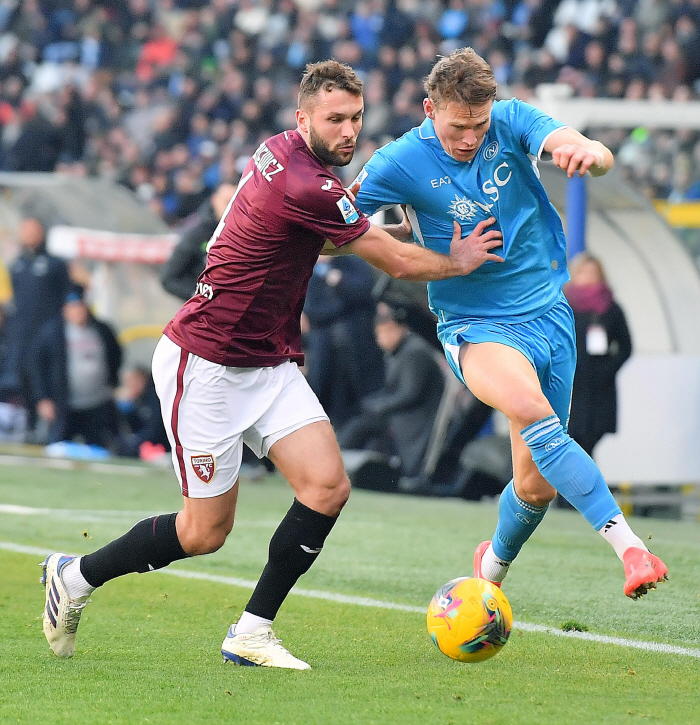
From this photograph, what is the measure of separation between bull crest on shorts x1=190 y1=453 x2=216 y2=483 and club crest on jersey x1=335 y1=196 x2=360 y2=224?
3.15 feet

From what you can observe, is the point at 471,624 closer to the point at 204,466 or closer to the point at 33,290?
the point at 204,466

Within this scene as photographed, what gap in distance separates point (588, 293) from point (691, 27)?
787cm

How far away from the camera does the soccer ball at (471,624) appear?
455 centimetres

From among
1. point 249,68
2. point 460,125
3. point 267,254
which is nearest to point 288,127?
point 249,68

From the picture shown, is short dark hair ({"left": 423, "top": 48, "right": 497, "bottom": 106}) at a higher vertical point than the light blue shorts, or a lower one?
higher

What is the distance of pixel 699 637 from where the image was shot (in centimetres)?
542

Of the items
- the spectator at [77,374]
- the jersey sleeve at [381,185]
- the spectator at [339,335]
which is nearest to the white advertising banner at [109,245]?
the spectator at [77,374]

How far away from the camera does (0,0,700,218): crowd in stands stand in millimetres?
16703

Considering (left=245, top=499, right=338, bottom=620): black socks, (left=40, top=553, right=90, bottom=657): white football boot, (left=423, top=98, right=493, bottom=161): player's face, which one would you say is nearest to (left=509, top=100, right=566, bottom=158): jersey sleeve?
(left=423, top=98, right=493, bottom=161): player's face

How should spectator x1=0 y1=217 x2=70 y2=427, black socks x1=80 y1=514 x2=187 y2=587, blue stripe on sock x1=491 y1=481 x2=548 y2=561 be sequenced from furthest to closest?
spectator x1=0 y1=217 x2=70 y2=427 < blue stripe on sock x1=491 y1=481 x2=548 y2=561 < black socks x1=80 y1=514 x2=187 y2=587

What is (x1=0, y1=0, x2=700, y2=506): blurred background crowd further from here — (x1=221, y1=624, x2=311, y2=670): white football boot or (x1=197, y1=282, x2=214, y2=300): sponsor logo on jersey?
(x1=221, y1=624, x2=311, y2=670): white football boot

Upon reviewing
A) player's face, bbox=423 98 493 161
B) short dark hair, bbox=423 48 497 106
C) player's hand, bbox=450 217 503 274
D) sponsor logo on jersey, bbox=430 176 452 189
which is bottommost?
player's hand, bbox=450 217 503 274

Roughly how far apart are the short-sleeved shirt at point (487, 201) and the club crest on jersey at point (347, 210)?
616 millimetres

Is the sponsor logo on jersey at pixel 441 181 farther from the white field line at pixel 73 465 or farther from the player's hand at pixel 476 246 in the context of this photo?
the white field line at pixel 73 465
